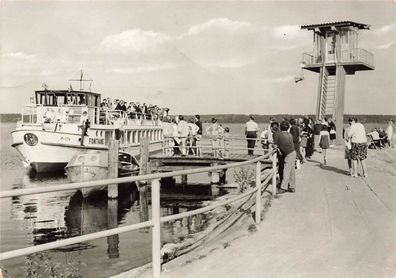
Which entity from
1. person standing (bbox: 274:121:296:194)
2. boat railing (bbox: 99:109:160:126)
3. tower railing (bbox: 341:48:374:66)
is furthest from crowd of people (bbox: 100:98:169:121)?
person standing (bbox: 274:121:296:194)

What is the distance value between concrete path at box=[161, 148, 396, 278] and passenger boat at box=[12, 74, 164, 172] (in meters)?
15.2

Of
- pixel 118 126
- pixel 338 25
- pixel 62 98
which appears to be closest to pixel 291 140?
pixel 118 126

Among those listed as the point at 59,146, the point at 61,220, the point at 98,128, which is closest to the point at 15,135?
the point at 59,146

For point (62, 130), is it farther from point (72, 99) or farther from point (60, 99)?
point (60, 99)

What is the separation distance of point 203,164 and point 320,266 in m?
15.5

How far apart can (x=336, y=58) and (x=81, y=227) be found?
17.2 metres

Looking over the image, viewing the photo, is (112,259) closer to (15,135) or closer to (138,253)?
(138,253)

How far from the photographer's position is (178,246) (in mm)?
6918

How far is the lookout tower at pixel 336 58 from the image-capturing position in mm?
25359

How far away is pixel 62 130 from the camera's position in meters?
24.7

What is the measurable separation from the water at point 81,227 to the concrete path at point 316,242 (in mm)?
2966

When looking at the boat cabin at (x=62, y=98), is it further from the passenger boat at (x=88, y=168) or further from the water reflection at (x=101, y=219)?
the passenger boat at (x=88, y=168)

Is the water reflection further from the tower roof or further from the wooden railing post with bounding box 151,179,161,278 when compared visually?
the tower roof

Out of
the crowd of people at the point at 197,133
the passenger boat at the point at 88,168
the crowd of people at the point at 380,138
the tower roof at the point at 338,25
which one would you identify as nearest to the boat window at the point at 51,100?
the passenger boat at the point at 88,168
